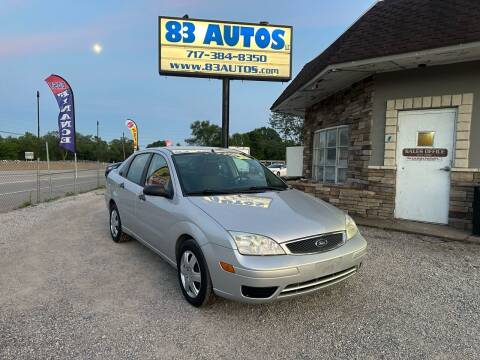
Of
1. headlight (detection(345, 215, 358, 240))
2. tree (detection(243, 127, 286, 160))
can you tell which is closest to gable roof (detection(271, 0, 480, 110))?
headlight (detection(345, 215, 358, 240))

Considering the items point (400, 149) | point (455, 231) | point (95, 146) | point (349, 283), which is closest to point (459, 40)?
point (400, 149)

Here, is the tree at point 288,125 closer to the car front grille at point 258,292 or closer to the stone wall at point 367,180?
the stone wall at point 367,180

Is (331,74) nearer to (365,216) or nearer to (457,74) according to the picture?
(457,74)

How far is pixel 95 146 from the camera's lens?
101m

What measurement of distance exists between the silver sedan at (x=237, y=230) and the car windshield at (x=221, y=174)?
1 cm

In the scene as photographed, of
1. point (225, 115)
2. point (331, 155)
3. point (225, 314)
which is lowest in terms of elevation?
point (225, 314)

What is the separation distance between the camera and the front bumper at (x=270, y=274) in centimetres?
261

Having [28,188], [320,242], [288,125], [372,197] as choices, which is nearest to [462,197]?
[372,197]

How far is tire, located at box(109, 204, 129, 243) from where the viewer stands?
529 cm

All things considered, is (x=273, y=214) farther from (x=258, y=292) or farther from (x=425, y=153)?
(x=425, y=153)

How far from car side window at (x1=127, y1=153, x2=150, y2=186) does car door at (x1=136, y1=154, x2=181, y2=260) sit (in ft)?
0.82

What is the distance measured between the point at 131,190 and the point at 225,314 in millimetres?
2440

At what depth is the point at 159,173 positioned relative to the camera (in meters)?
4.12

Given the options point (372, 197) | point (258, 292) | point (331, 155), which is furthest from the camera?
point (331, 155)
